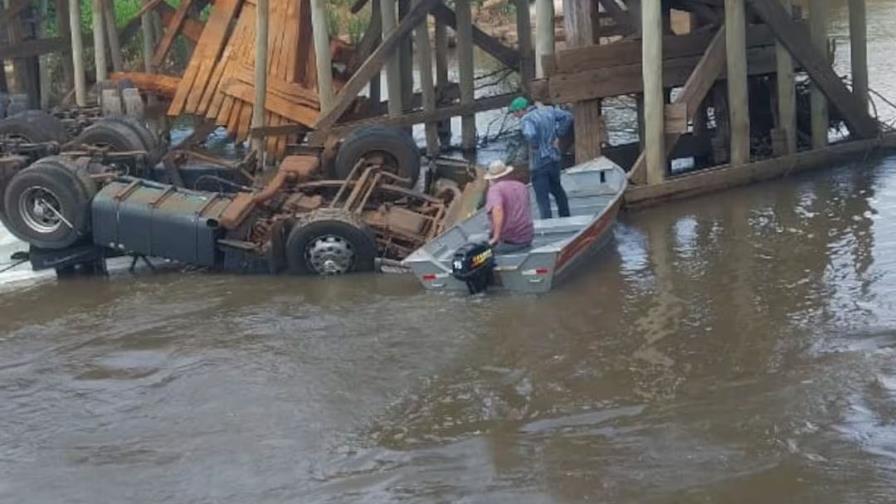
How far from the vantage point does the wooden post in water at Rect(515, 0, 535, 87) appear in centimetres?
2033

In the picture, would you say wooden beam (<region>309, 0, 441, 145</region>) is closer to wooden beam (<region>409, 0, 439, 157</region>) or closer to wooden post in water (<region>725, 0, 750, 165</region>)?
wooden beam (<region>409, 0, 439, 157</region>)

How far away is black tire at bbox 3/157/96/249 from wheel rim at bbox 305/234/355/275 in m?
2.36

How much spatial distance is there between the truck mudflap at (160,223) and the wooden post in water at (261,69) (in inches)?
124

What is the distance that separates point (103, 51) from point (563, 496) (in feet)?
44.2

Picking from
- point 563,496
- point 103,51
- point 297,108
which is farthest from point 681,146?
point 563,496

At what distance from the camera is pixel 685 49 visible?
16516 mm

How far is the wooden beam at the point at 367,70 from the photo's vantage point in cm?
1678

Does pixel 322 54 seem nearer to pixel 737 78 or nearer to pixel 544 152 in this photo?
pixel 544 152

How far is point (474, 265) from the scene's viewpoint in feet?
37.8

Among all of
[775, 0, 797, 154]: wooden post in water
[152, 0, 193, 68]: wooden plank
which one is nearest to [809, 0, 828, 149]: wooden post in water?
[775, 0, 797, 154]: wooden post in water

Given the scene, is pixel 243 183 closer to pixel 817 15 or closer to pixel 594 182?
pixel 594 182

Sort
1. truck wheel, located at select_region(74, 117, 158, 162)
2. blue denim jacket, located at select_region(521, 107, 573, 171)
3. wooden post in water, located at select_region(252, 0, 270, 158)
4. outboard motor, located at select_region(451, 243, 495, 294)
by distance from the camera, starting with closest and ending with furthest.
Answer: outboard motor, located at select_region(451, 243, 495, 294), blue denim jacket, located at select_region(521, 107, 573, 171), truck wheel, located at select_region(74, 117, 158, 162), wooden post in water, located at select_region(252, 0, 270, 158)

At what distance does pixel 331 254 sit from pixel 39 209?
308 cm

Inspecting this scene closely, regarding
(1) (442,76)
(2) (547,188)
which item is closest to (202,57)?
(1) (442,76)
